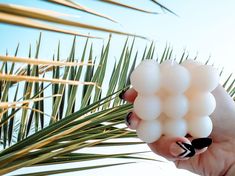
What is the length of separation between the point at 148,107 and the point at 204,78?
0.07 metres

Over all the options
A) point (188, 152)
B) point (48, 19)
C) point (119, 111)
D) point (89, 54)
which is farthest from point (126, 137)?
point (48, 19)

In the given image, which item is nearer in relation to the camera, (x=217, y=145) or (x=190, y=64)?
(x=190, y=64)

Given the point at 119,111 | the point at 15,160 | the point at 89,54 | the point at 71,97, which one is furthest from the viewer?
the point at 89,54

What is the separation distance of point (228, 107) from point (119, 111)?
0.23 m

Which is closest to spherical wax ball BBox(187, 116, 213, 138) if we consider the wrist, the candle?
the candle

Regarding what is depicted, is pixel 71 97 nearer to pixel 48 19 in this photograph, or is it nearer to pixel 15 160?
pixel 15 160

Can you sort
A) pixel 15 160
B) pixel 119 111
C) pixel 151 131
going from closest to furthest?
pixel 151 131 → pixel 15 160 → pixel 119 111

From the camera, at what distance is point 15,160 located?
62 centimetres

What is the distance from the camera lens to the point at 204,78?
48 cm

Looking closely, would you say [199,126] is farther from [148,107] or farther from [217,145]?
[217,145]

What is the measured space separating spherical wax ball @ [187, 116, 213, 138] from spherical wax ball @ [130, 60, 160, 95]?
6 centimetres

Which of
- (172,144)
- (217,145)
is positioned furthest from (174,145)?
(217,145)

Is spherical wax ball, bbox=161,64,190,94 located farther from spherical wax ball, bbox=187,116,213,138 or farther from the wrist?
the wrist

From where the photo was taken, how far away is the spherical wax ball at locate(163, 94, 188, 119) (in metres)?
0.47
